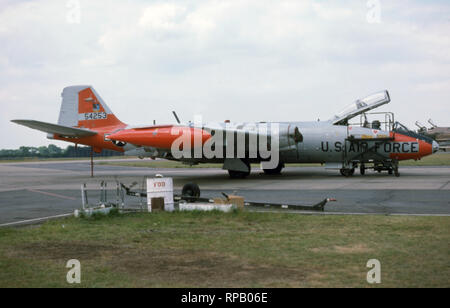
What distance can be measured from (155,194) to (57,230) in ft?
10.5

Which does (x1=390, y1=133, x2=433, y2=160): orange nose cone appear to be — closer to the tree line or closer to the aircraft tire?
the aircraft tire

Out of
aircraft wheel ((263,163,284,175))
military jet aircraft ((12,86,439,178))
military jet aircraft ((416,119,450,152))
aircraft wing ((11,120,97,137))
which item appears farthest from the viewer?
military jet aircraft ((416,119,450,152))

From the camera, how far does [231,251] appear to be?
23.5 feet

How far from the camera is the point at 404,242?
24.6 feet

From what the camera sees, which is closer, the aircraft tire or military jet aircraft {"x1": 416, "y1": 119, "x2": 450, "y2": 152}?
the aircraft tire

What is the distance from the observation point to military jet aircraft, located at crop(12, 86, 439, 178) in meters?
21.8

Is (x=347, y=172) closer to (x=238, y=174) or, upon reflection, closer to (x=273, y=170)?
(x=273, y=170)

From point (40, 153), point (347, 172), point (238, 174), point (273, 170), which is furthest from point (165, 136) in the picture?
point (40, 153)

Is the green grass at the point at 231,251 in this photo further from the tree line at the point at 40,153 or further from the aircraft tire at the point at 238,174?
the tree line at the point at 40,153

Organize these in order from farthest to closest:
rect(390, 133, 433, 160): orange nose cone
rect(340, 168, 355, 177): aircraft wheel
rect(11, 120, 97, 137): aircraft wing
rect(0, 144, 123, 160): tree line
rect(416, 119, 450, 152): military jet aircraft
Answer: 1. rect(0, 144, 123, 160): tree line
2. rect(416, 119, 450, 152): military jet aircraft
3. rect(11, 120, 97, 137): aircraft wing
4. rect(340, 168, 355, 177): aircraft wheel
5. rect(390, 133, 433, 160): orange nose cone

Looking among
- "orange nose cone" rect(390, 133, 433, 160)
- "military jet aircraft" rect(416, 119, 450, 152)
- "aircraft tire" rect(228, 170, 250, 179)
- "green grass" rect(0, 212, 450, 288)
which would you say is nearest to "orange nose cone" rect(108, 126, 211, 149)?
"aircraft tire" rect(228, 170, 250, 179)

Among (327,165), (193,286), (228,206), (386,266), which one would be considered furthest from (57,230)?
(327,165)

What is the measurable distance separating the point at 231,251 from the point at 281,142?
1556 cm

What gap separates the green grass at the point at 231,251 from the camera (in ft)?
18.6
